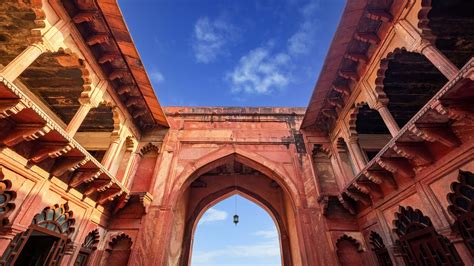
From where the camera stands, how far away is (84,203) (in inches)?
215

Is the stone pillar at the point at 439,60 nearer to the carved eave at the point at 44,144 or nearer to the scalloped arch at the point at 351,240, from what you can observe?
the scalloped arch at the point at 351,240

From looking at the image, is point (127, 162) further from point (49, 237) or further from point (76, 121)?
point (49, 237)

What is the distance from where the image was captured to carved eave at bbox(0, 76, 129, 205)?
3.17 metres

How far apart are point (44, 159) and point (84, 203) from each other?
5.30 ft

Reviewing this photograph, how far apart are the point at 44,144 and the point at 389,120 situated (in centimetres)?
669

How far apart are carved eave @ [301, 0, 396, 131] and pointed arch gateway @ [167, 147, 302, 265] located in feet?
8.50

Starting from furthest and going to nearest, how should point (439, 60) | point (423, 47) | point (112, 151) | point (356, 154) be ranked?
point (112, 151)
point (356, 154)
point (423, 47)
point (439, 60)

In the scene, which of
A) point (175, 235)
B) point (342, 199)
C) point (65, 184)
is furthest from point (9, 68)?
point (342, 199)

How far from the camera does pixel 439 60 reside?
3.55 m

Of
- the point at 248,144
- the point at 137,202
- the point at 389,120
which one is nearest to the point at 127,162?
the point at 137,202

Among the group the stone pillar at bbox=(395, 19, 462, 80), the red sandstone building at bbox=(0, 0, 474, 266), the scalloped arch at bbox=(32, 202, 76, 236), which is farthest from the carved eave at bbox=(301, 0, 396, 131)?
the scalloped arch at bbox=(32, 202, 76, 236)

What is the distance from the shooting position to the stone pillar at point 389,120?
4664mm

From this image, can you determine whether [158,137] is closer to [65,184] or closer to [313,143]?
[65,184]

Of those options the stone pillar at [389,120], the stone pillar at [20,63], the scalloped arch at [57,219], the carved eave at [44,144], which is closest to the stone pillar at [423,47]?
the stone pillar at [389,120]
